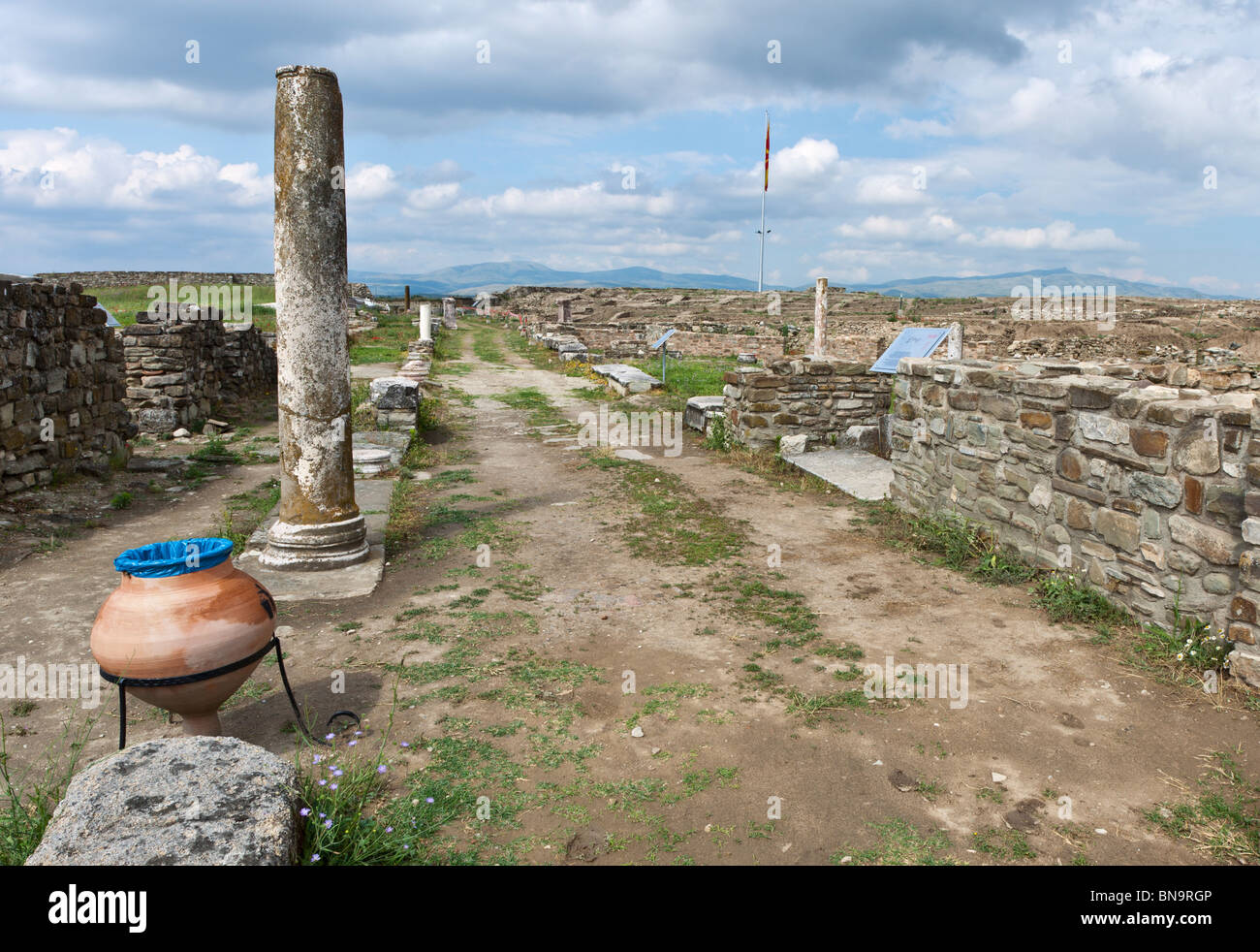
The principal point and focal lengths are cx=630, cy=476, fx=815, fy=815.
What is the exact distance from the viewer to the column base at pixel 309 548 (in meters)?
5.74

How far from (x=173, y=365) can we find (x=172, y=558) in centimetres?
964

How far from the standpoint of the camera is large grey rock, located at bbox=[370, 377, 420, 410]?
36.7ft

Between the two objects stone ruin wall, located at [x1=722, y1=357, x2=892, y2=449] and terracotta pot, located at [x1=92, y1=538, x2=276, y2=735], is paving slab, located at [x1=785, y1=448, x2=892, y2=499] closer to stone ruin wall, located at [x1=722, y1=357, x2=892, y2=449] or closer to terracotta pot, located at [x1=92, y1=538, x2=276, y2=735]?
stone ruin wall, located at [x1=722, y1=357, x2=892, y2=449]

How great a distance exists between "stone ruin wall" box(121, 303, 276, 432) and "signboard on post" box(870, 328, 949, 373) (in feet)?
31.6

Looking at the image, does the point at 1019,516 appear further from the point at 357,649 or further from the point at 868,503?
the point at 357,649

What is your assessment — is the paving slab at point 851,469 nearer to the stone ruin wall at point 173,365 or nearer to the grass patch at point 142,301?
the stone ruin wall at point 173,365

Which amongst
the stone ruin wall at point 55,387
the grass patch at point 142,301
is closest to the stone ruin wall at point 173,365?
the stone ruin wall at point 55,387

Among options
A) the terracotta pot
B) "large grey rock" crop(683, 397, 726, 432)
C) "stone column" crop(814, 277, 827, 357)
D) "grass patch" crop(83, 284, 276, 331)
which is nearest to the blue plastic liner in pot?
the terracotta pot

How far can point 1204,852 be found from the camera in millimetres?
2807

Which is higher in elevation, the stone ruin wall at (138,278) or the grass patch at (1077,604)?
the stone ruin wall at (138,278)

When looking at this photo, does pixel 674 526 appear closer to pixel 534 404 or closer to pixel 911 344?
pixel 911 344

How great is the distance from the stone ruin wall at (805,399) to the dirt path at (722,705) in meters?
3.46

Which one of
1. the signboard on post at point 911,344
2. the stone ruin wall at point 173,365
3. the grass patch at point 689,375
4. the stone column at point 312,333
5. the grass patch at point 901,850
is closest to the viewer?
the grass patch at point 901,850
